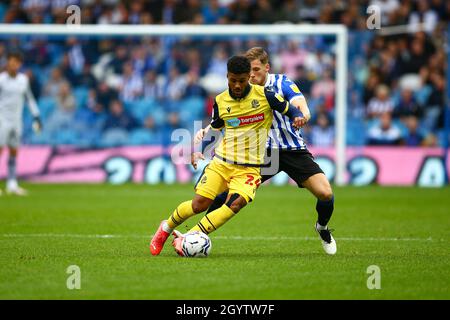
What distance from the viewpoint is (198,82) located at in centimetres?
2258

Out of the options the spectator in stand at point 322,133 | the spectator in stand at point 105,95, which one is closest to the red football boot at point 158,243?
the spectator in stand at point 322,133

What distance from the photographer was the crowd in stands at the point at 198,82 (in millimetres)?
22094

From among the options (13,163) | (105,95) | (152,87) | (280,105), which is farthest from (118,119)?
(280,105)

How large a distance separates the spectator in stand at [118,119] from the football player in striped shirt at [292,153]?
12.1 m

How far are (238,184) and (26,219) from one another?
17.2ft

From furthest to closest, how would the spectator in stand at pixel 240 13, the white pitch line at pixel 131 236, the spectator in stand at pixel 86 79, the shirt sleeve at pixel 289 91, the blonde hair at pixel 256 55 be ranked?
the spectator in stand at pixel 240 13 → the spectator in stand at pixel 86 79 → the white pitch line at pixel 131 236 → the blonde hair at pixel 256 55 → the shirt sleeve at pixel 289 91

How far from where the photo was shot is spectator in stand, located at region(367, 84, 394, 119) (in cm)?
2245

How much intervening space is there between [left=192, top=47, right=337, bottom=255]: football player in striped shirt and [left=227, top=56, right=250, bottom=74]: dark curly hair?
0.85 metres

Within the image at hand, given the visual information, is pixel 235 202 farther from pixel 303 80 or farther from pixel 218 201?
pixel 303 80

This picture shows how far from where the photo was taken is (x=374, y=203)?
17.0 m

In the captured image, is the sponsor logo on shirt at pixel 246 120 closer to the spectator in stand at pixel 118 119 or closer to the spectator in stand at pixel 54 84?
the spectator in stand at pixel 118 119
